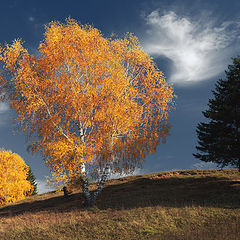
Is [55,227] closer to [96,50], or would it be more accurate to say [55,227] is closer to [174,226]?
[174,226]

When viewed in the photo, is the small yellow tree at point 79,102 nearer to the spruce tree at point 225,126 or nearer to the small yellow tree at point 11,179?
the spruce tree at point 225,126

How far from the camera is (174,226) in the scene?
10359 millimetres

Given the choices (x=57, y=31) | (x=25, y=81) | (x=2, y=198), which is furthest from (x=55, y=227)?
(x=2, y=198)

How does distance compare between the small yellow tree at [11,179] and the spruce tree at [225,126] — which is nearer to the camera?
the spruce tree at [225,126]

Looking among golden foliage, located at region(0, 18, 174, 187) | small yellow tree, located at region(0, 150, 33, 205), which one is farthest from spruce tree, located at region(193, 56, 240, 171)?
small yellow tree, located at region(0, 150, 33, 205)

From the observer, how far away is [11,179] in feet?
112

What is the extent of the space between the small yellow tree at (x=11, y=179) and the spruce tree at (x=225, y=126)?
84.6ft

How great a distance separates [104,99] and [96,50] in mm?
3671

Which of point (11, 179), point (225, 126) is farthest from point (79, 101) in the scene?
point (11, 179)

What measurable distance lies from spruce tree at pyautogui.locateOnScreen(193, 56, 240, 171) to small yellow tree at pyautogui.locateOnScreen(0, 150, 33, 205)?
84.6 feet

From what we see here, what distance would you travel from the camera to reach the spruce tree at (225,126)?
2005cm

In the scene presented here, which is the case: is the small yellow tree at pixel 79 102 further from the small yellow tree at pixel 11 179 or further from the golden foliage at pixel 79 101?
the small yellow tree at pixel 11 179

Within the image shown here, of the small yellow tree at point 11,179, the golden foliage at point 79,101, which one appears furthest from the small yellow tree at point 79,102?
the small yellow tree at point 11,179

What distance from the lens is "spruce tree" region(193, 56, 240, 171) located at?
20.0 m
